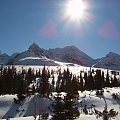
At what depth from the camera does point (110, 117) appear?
2293 inches

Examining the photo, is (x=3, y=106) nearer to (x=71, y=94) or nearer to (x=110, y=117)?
(x=110, y=117)

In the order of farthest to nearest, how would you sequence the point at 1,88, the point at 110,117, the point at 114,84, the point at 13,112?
the point at 114,84 < the point at 1,88 < the point at 13,112 < the point at 110,117

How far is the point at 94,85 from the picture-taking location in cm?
11838

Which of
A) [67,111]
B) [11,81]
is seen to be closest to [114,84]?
[11,81]

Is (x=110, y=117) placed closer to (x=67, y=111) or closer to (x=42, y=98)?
(x=42, y=98)

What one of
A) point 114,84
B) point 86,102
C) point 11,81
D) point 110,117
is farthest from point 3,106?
point 114,84

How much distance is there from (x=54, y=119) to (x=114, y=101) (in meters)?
55.5

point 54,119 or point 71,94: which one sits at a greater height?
point 71,94

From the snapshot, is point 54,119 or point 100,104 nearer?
point 54,119

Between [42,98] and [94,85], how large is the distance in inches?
1725

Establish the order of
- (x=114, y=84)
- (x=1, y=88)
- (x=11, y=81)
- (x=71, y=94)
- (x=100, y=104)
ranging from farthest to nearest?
(x=114, y=84) → (x=11, y=81) → (x=1, y=88) → (x=100, y=104) → (x=71, y=94)

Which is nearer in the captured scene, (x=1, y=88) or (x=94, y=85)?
(x=1, y=88)

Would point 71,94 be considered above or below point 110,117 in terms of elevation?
above

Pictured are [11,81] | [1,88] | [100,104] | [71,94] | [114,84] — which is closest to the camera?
[71,94]
